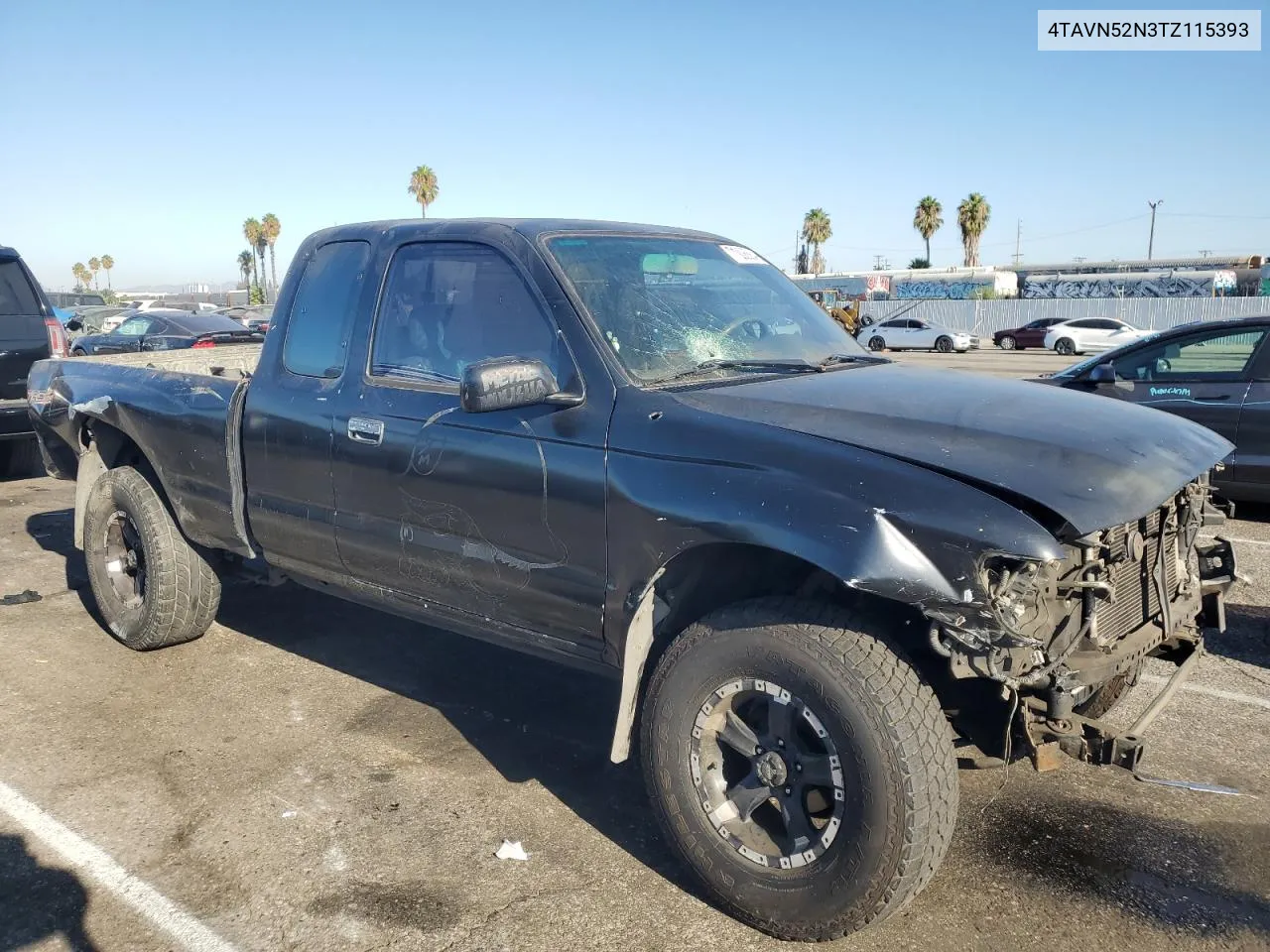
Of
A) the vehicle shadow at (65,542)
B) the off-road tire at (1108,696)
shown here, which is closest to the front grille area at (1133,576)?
the off-road tire at (1108,696)

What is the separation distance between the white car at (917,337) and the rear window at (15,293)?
3246cm

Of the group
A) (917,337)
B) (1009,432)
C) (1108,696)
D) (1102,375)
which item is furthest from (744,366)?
(917,337)

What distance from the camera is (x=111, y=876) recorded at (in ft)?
10.6

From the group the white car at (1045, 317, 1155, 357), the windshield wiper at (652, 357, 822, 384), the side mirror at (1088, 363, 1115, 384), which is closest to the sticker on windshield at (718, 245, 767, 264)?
the windshield wiper at (652, 357, 822, 384)

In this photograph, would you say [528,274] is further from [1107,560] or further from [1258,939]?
[1258,939]

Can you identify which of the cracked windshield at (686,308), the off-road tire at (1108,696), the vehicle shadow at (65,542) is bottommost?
the vehicle shadow at (65,542)

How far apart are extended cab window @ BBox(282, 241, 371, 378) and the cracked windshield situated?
0.99 meters

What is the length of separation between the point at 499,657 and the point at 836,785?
2731 millimetres

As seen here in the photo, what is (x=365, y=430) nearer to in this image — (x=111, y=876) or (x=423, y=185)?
(x=111, y=876)

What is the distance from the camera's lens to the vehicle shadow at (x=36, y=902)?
115 inches

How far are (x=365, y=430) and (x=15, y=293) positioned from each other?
713 cm

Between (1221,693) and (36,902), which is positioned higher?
(36,902)

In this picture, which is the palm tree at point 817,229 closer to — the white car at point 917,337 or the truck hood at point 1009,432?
the white car at point 917,337

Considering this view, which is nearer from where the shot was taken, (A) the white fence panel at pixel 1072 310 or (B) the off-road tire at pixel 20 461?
(B) the off-road tire at pixel 20 461
